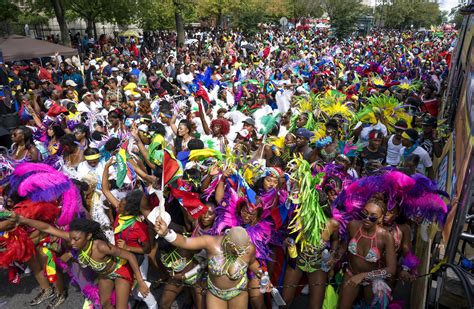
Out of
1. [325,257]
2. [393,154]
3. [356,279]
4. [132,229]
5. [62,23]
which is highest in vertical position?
[62,23]

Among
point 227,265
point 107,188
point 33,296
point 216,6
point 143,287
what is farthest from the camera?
point 216,6

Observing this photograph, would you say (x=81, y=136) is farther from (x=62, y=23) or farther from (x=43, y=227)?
(x=62, y=23)

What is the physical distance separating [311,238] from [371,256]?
55 centimetres

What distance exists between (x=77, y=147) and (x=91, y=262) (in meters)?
A: 2.35

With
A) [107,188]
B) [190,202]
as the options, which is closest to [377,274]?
[190,202]

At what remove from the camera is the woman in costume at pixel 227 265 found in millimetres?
3191

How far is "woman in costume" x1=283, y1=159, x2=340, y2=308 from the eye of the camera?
3.56 m

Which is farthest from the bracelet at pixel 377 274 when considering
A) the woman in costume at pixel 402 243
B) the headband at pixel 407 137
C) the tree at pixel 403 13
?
the tree at pixel 403 13

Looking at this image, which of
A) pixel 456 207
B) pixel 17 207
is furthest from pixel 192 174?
pixel 456 207

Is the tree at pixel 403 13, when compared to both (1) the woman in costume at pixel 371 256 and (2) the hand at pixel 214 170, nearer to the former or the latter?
(2) the hand at pixel 214 170

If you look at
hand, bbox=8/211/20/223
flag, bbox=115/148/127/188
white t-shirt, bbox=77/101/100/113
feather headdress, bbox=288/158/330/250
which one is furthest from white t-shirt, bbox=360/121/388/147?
white t-shirt, bbox=77/101/100/113

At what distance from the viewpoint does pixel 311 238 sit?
356cm

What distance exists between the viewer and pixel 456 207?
299cm

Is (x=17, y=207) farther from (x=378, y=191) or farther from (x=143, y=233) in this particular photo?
(x=378, y=191)
